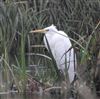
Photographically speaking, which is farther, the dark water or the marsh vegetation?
the marsh vegetation

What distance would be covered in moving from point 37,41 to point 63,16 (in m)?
1.06

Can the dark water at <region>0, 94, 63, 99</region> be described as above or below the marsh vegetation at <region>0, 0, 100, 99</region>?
below

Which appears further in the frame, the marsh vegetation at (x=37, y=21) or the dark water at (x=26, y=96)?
the marsh vegetation at (x=37, y=21)

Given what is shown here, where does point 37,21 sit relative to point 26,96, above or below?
above

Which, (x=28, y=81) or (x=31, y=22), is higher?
(x=31, y=22)

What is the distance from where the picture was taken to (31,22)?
1440cm

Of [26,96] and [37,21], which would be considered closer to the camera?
[26,96]

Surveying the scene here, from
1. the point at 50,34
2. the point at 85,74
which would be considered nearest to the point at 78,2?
the point at 50,34

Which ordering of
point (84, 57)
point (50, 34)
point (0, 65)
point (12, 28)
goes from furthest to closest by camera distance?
point (12, 28), point (50, 34), point (0, 65), point (84, 57)

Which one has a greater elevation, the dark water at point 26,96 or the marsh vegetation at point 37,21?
the marsh vegetation at point 37,21

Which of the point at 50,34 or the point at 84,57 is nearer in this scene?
the point at 84,57

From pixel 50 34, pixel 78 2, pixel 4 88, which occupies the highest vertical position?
pixel 78 2

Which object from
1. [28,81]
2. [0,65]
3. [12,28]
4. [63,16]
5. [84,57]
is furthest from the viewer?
[63,16]

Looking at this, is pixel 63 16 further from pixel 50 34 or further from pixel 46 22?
pixel 50 34
